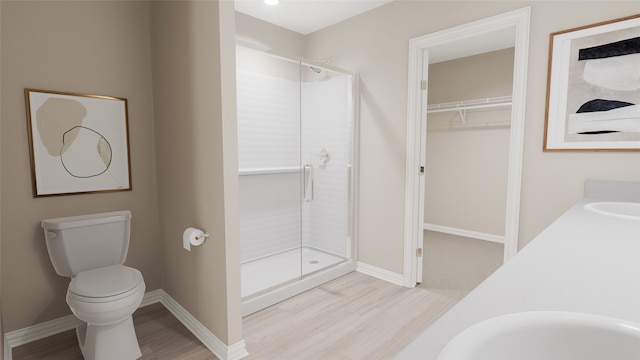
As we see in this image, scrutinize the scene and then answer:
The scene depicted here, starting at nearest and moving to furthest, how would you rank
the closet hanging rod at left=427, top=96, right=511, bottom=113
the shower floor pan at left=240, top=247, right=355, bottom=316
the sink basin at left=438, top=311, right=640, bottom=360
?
the sink basin at left=438, top=311, right=640, bottom=360, the shower floor pan at left=240, top=247, right=355, bottom=316, the closet hanging rod at left=427, top=96, right=511, bottom=113

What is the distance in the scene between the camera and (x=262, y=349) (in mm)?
2051

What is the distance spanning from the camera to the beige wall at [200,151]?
1862 mm

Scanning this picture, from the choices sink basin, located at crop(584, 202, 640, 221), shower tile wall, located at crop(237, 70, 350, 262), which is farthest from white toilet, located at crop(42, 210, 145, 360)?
sink basin, located at crop(584, 202, 640, 221)

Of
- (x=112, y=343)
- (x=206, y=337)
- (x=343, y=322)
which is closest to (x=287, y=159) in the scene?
(x=343, y=322)

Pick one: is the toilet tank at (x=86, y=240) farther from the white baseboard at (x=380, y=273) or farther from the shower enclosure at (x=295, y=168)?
the white baseboard at (x=380, y=273)

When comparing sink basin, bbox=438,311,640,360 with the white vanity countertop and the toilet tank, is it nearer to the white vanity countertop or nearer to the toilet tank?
the white vanity countertop

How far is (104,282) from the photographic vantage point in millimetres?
1934

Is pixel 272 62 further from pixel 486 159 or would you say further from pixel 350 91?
pixel 486 159

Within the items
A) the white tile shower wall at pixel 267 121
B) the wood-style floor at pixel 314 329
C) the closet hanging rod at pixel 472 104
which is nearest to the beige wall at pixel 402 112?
the wood-style floor at pixel 314 329

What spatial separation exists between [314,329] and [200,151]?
1.42 m

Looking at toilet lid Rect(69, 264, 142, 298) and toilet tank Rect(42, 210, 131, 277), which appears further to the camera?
toilet tank Rect(42, 210, 131, 277)

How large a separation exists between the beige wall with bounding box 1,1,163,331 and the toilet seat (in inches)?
17.3

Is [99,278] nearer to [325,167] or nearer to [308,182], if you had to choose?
[308,182]

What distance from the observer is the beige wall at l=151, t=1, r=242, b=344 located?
73.3 inches
